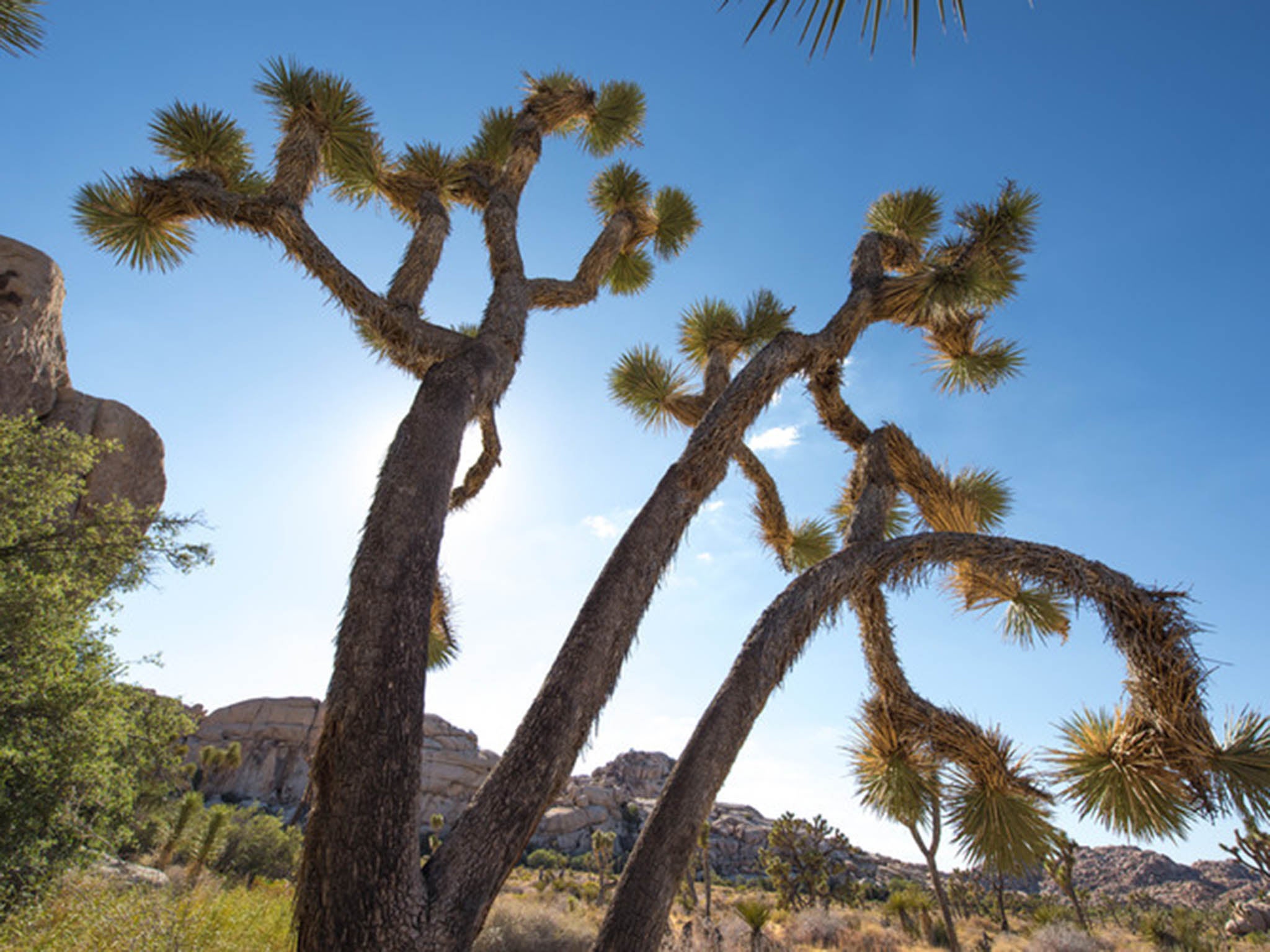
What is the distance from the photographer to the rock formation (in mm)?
38719

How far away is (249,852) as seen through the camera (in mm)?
17969

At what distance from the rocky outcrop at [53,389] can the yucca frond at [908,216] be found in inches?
443

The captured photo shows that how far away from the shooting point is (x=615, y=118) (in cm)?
814

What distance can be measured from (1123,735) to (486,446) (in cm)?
601

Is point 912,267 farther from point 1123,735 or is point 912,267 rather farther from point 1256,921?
point 1256,921

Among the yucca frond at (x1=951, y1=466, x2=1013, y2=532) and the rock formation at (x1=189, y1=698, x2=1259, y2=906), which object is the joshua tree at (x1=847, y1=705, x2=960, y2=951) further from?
the rock formation at (x1=189, y1=698, x2=1259, y2=906)

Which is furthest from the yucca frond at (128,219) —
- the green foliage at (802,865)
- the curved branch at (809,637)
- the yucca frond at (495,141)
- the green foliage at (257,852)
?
the green foliage at (802,865)

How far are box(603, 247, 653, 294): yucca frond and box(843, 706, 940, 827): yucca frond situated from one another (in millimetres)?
6127

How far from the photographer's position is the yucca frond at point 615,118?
8133 mm

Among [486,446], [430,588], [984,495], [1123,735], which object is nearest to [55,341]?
[486,446]

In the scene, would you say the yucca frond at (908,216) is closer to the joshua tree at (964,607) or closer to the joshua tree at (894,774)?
the joshua tree at (964,607)

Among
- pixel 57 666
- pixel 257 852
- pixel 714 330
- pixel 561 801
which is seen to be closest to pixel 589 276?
pixel 714 330

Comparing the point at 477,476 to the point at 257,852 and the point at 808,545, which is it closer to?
the point at 808,545

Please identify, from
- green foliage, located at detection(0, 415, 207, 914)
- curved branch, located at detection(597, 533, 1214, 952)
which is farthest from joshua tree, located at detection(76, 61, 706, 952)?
green foliage, located at detection(0, 415, 207, 914)
